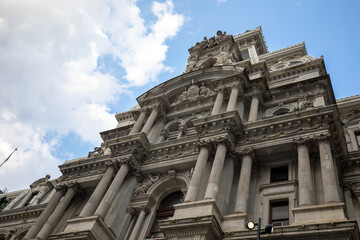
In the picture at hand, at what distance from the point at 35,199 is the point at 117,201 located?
60.0ft

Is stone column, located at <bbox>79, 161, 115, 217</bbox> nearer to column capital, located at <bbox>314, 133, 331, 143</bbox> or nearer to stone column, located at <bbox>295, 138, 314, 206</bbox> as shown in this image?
stone column, located at <bbox>295, 138, 314, 206</bbox>

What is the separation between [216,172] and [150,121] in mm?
10733

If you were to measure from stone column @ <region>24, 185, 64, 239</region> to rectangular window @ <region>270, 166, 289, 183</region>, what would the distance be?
600 inches

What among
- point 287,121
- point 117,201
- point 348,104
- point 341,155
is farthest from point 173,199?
point 348,104

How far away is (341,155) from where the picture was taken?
2172 cm

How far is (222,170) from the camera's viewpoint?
2073 cm

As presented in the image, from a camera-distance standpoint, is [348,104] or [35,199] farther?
[35,199]

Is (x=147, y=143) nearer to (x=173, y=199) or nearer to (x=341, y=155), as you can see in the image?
(x=173, y=199)

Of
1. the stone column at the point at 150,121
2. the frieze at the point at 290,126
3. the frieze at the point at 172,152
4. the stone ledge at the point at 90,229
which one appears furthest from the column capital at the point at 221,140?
the stone ledge at the point at 90,229

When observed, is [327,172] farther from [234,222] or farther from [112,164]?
[112,164]

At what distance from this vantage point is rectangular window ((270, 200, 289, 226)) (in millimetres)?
18080

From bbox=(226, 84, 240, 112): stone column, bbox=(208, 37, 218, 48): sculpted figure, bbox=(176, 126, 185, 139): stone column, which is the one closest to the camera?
bbox=(226, 84, 240, 112): stone column

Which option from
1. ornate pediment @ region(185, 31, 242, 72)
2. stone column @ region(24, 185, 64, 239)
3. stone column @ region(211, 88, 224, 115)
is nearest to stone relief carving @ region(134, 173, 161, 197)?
stone column @ region(211, 88, 224, 115)

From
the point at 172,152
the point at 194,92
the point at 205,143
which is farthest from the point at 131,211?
the point at 194,92
